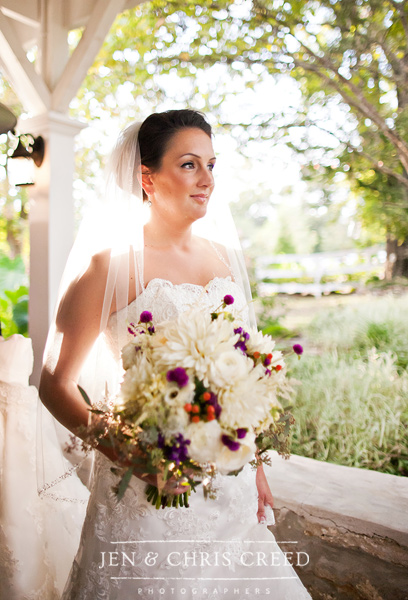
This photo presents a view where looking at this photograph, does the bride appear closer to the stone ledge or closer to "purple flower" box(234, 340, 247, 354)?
"purple flower" box(234, 340, 247, 354)

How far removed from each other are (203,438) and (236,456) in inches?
4.3

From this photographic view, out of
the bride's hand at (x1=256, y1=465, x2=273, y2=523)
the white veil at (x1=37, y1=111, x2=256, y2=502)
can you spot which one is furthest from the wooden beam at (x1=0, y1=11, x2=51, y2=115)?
the bride's hand at (x1=256, y1=465, x2=273, y2=523)

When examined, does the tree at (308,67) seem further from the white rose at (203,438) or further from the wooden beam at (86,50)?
the white rose at (203,438)

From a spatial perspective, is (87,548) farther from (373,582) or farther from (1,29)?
(1,29)

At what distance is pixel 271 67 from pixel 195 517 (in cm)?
544

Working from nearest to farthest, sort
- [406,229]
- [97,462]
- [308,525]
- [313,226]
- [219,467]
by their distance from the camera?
[219,467], [97,462], [308,525], [406,229], [313,226]

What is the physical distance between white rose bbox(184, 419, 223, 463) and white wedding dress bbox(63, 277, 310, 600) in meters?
0.48

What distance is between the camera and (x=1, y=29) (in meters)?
3.13

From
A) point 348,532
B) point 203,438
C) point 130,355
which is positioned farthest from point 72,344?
point 348,532

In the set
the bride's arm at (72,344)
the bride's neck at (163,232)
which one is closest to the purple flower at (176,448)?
the bride's arm at (72,344)

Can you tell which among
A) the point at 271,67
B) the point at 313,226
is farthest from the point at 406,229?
the point at 313,226

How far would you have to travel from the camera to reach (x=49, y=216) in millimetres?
3482

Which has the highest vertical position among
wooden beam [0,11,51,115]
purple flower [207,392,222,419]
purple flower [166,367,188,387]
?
wooden beam [0,11,51,115]

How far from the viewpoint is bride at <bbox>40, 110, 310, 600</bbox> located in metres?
1.59
